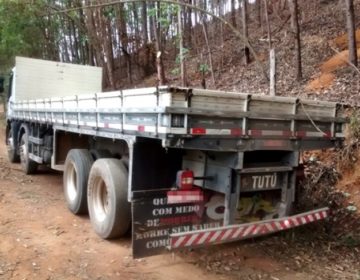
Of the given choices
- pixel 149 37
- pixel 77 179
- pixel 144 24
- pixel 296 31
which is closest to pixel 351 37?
pixel 296 31

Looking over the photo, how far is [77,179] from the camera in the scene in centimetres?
649

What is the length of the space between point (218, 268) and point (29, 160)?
6495 millimetres

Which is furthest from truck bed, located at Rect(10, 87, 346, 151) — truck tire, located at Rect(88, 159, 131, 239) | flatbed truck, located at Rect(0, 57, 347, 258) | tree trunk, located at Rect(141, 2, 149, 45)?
tree trunk, located at Rect(141, 2, 149, 45)

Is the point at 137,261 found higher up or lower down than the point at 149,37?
lower down

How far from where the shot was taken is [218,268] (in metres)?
4.80

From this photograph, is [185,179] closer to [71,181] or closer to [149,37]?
[71,181]

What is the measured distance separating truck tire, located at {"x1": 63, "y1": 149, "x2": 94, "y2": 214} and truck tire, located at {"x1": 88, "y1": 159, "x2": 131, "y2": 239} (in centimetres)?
50

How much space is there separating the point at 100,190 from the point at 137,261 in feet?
4.26

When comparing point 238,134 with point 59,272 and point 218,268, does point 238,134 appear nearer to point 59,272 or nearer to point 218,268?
point 218,268

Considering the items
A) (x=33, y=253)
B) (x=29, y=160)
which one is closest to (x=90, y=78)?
(x=29, y=160)

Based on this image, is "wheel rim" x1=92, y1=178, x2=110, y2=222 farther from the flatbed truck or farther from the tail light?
the tail light

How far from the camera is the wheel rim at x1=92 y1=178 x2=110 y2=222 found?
5801 mm

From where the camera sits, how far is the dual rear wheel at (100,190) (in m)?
5.21

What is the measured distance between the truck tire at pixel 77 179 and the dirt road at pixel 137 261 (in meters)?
0.34
